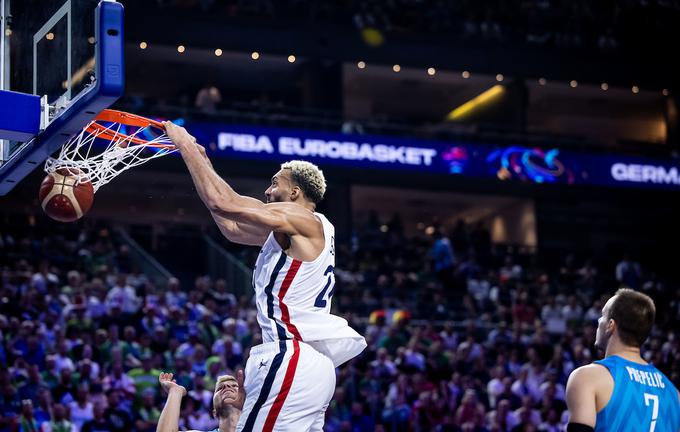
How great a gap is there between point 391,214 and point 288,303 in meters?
28.4

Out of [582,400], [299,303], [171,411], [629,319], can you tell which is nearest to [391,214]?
[171,411]

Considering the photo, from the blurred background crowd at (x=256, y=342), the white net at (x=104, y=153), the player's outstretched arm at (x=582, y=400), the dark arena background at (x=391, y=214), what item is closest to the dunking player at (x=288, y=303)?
the white net at (x=104, y=153)

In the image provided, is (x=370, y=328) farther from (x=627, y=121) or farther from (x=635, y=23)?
(x=627, y=121)

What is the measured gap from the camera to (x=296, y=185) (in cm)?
620

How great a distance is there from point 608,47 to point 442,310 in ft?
40.3

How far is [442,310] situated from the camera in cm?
2095

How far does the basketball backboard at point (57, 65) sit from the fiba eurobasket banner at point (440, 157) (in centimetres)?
1690

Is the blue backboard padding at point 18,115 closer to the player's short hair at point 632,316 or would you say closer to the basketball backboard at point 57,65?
the basketball backboard at point 57,65

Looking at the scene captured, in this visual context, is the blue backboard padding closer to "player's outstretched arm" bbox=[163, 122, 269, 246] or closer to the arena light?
"player's outstretched arm" bbox=[163, 122, 269, 246]

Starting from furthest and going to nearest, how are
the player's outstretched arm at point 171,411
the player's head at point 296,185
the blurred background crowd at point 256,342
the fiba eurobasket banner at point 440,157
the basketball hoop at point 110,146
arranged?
the fiba eurobasket banner at point 440,157, the blurred background crowd at point 256,342, the basketball hoop at point 110,146, the player's outstretched arm at point 171,411, the player's head at point 296,185

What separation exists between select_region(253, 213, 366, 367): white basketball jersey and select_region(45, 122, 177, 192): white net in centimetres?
143

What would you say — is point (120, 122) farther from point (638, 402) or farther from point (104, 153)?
point (638, 402)

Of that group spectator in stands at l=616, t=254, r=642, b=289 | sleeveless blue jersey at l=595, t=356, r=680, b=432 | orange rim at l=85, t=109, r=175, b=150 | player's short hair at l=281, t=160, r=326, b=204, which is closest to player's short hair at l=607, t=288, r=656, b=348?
sleeveless blue jersey at l=595, t=356, r=680, b=432

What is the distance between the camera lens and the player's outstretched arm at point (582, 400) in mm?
5043
